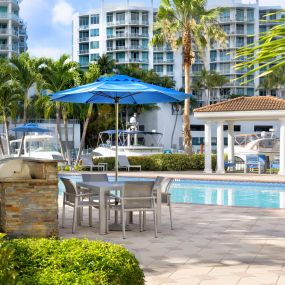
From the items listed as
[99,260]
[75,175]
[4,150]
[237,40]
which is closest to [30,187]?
[99,260]

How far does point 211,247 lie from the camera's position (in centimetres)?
702

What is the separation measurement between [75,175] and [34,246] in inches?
790

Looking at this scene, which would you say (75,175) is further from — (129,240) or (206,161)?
(129,240)

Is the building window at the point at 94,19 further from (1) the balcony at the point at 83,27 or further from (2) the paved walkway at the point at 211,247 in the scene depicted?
(2) the paved walkway at the point at 211,247

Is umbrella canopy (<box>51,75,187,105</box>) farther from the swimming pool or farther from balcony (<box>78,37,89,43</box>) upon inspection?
balcony (<box>78,37,89,43</box>)

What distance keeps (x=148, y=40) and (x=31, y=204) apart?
74715mm

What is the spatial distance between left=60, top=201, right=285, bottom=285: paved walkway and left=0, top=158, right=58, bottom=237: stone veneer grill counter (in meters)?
0.94

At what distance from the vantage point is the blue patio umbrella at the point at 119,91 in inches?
354

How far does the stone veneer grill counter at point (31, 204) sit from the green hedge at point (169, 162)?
1991 centimetres

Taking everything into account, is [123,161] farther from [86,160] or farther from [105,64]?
[105,64]

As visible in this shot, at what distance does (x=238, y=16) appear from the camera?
263ft

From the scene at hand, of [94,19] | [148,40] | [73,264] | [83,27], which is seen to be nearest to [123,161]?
[73,264]

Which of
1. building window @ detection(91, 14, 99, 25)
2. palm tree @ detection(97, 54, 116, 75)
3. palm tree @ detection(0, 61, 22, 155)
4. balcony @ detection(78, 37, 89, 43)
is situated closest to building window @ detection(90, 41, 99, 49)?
balcony @ detection(78, 37, 89, 43)

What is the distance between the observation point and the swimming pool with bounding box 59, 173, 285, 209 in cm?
1470
